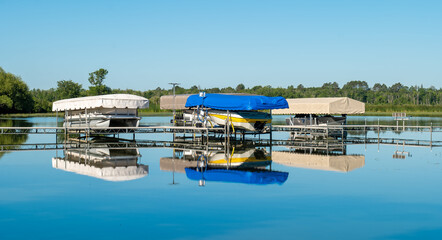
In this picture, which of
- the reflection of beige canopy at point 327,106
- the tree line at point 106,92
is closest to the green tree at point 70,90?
the tree line at point 106,92

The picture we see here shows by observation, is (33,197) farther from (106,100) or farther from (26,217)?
(106,100)

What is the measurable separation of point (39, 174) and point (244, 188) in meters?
7.12

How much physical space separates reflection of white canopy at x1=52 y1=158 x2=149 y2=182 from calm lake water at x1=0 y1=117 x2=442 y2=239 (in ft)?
0.11

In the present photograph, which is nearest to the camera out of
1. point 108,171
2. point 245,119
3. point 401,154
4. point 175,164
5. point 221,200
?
point 221,200

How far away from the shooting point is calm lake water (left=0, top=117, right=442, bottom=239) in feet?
29.4

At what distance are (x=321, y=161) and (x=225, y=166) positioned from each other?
4.47 metres

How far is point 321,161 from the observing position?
768 inches

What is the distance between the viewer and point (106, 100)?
2792 cm

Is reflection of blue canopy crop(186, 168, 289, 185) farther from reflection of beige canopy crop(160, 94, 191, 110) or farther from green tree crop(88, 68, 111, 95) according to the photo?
green tree crop(88, 68, 111, 95)

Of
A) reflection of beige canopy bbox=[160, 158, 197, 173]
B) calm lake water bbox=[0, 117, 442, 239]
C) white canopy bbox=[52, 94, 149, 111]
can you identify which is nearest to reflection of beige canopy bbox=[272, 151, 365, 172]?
calm lake water bbox=[0, 117, 442, 239]

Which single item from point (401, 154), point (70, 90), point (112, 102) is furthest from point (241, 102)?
point (70, 90)

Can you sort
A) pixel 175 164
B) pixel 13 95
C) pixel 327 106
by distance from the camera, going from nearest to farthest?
pixel 175 164
pixel 327 106
pixel 13 95

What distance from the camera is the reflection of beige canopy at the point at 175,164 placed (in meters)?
16.8

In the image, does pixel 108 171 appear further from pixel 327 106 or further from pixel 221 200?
pixel 327 106
